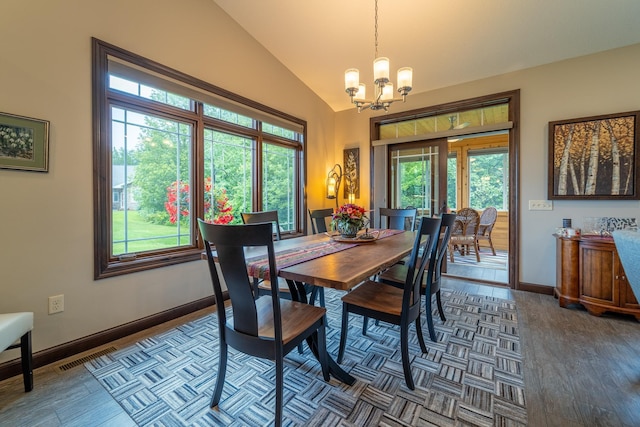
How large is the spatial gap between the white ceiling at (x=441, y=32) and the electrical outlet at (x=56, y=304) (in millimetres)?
3115

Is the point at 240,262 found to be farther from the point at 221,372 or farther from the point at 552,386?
the point at 552,386

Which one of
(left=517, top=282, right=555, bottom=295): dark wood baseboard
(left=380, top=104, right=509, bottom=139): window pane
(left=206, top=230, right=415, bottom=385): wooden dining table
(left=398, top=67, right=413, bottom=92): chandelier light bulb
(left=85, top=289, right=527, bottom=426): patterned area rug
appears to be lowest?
(left=85, top=289, right=527, bottom=426): patterned area rug

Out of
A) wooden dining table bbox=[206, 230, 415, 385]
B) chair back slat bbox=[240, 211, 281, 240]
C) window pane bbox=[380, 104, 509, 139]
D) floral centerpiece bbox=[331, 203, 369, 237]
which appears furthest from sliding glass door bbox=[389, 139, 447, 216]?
chair back slat bbox=[240, 211, 281, 240]

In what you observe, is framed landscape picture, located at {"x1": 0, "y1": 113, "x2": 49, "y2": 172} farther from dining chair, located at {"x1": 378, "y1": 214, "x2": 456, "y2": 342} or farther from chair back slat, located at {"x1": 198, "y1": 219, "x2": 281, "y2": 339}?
dining chair, located at {"x1": 378, "y1": 214, "x2": 456, "y2": 342}

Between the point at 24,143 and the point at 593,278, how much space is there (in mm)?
4805

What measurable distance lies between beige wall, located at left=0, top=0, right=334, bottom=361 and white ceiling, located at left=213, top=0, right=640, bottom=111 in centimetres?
100

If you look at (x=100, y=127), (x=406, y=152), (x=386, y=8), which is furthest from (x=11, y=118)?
(x=406, y=152)

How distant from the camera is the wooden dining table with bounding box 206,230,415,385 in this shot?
135 cm

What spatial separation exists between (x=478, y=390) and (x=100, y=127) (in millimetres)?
3198

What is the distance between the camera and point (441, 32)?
9.70 feet

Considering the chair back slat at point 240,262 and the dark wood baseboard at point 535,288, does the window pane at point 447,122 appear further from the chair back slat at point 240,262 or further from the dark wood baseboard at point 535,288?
the chair back slat at point 240,262

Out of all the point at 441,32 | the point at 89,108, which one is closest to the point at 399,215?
the point at 441,32

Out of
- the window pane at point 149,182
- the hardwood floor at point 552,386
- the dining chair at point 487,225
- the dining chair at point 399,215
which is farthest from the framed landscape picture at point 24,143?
the dining chair at point 487,225

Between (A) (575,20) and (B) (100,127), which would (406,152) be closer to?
(A) (575,20)
